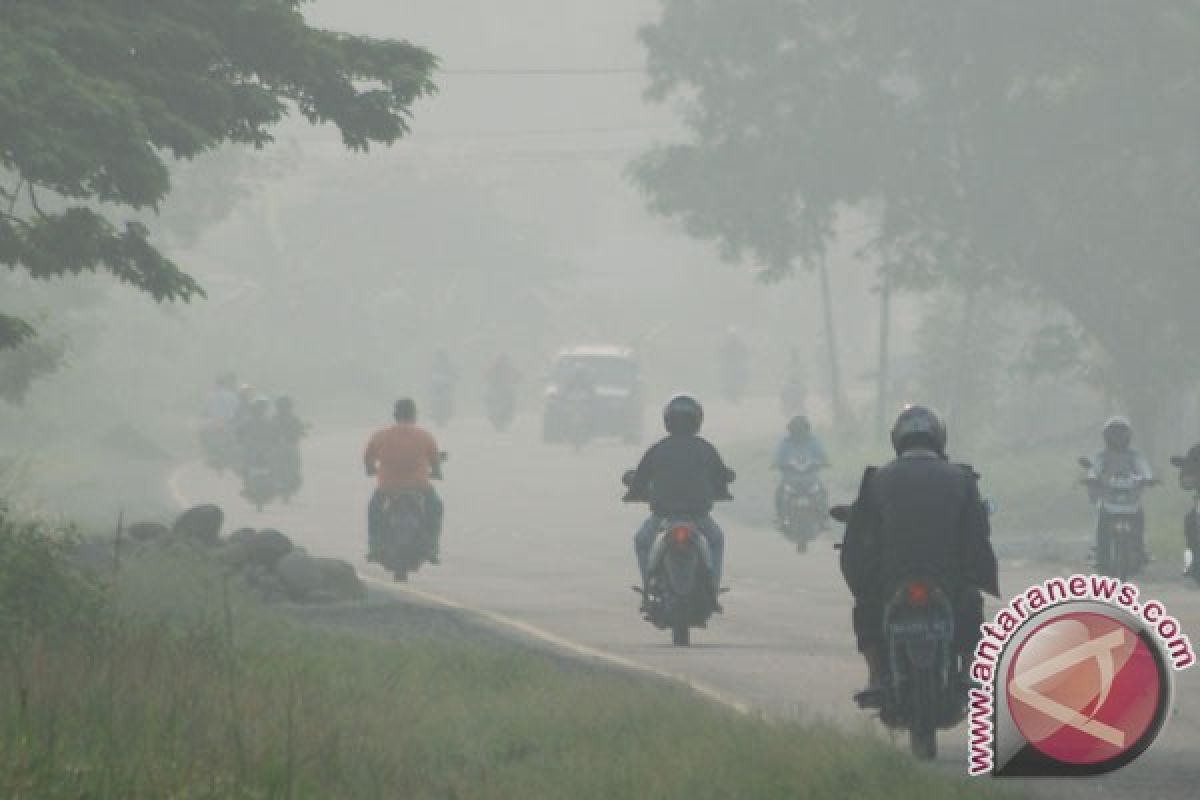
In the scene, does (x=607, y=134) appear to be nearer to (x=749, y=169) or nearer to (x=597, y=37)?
(x=597, y=37)

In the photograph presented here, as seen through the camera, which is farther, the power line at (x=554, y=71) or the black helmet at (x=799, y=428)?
the power line at (x=554, y=71)

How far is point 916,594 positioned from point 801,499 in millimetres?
22249

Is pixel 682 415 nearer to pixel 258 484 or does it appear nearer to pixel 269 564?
pixel 269 564

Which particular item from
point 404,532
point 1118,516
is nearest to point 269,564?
point 404,532

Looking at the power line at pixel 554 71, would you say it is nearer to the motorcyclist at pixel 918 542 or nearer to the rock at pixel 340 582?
the rock at pixel 340 582

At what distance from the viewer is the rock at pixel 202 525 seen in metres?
27.6

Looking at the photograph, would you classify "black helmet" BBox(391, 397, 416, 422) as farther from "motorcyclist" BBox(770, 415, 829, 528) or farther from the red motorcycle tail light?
the red motorcycle tail light

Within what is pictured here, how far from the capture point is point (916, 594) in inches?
527

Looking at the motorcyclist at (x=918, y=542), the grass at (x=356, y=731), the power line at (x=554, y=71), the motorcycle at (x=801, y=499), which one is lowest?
the grass at (x=356, y=731)

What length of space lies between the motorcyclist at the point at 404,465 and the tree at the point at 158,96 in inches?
290

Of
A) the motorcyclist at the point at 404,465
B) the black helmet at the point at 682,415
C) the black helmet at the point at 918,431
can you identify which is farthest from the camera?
the motorcyclist at the point at 404,465

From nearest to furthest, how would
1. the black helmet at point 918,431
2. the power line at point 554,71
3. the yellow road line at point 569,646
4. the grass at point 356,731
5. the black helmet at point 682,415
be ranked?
1. the grass at point 356,731
2. the black helmet at point 918,431
3. the yellow road line at point 569,646
4. the black helmet at point 682,415
5. the power line at point 554,71

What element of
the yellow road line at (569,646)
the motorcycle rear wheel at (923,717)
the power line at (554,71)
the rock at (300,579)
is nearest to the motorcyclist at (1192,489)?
the yellow road line at (569,646)

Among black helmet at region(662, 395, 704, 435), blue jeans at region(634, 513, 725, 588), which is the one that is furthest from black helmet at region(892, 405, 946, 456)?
black helmet at region(662, 395, 704, 435)
